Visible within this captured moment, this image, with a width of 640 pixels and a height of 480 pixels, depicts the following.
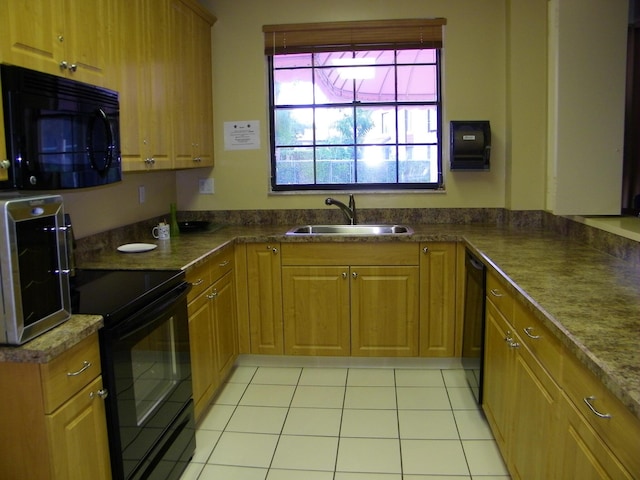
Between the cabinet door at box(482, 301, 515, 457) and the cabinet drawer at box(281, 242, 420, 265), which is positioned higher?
the cabinet drawer at box(281, 242, 420, 265)

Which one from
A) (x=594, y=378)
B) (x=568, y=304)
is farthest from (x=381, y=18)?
(x=594, y=378)

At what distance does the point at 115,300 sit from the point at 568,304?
1.48m

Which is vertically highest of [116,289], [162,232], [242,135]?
[242,135]

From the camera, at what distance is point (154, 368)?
2111mm

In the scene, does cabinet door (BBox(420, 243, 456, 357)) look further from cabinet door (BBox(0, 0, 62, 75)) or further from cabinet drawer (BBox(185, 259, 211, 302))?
cabinet door (BBox(0, 0, 62, 75))

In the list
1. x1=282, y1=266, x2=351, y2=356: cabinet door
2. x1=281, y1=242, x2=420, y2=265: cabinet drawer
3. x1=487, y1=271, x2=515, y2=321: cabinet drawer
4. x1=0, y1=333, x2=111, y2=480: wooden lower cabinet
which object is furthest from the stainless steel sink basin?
x1=0, y1=333, x2=111, y2=480: wooden lower cabinet

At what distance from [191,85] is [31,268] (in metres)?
2.23

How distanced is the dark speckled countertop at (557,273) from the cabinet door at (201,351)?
26cm

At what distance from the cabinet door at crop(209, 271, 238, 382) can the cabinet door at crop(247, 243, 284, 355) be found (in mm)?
126

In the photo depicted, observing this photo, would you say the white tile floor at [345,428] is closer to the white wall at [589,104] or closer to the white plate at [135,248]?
the white plate at [135,248]

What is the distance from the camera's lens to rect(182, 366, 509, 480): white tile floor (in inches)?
95.1

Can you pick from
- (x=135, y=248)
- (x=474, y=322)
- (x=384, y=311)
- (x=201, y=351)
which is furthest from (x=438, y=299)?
(x=135, y=248)

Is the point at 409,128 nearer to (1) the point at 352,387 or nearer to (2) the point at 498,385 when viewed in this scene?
(1) the point at 352,387

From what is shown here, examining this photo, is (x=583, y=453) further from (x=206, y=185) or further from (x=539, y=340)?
(x=206, y=185)
